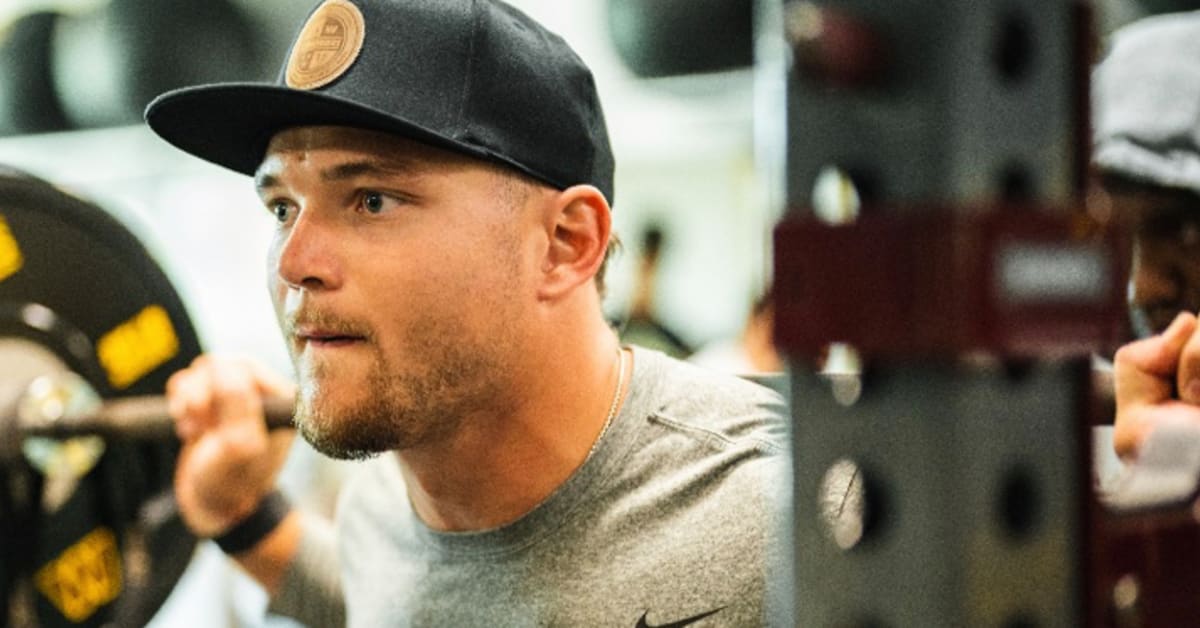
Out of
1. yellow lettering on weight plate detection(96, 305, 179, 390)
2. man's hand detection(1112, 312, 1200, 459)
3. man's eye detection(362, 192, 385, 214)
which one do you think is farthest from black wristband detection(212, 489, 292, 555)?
man's hand detection(1112, 312, 1200, 459)

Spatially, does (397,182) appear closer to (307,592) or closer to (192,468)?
(192,468)

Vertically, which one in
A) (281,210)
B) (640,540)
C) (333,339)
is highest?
(281,210)

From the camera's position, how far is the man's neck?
1.50 meters

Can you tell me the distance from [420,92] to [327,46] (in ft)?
0.32

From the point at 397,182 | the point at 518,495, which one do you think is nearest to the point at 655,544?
the point at 518,495

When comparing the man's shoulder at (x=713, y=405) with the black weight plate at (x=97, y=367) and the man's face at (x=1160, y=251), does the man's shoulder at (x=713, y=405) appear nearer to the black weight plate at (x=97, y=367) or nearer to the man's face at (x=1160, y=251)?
the man's face at (x=1160, y=251)

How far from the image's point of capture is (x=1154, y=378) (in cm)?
78

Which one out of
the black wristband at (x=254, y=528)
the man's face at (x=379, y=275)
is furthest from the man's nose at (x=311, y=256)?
the black wristband at (x=254, y=528)

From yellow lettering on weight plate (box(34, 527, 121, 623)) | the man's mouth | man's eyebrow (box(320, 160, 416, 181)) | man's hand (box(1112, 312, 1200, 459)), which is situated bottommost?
yellow lettering on weight plate (box(34, 527, 121, 623))

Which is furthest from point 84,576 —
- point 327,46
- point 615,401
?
point 327,46

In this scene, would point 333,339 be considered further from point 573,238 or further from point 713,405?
point 713,405

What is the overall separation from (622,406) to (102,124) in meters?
2.90

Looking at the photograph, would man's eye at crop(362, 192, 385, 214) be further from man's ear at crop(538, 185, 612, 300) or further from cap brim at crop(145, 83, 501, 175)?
man's ear at crop(538, 185, 612, 300)

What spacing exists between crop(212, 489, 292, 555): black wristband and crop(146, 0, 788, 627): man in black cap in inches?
12.1
